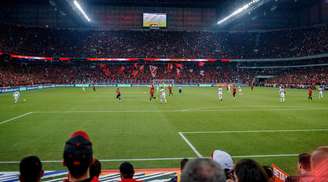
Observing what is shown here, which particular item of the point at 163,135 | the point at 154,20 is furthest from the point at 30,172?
the point at 154,20

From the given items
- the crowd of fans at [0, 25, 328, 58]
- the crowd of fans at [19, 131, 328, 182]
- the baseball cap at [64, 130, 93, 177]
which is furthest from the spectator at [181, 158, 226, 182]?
the crowd of fans at [0, 25, 328, 58]

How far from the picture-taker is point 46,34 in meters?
89.8

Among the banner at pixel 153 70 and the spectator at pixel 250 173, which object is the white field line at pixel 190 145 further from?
the banner at pixel 153 70

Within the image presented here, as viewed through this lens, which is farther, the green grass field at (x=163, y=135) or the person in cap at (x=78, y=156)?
the green grass field at (x=163, y=135)

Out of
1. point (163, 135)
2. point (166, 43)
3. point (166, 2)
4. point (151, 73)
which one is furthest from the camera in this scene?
point (166, 43)

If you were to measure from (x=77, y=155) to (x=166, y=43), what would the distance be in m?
96.2

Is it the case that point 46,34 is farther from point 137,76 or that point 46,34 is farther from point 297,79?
point 297,79

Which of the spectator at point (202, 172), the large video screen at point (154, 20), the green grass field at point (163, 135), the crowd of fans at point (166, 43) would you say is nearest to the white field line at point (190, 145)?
the green grass field at point (163, 135)

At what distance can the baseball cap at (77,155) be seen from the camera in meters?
3.13

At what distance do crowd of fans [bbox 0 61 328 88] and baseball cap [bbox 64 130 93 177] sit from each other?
78.1 m

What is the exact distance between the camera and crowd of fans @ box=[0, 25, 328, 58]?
282ft

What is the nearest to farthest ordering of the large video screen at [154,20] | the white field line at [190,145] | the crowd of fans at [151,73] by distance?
1. the white field line at [190,145]
2. the crowd of fans at [151,73]
3. the large video screen at [154,20]

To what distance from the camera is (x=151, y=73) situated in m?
91.2

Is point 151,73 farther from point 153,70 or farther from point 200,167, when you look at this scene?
point 200,167
